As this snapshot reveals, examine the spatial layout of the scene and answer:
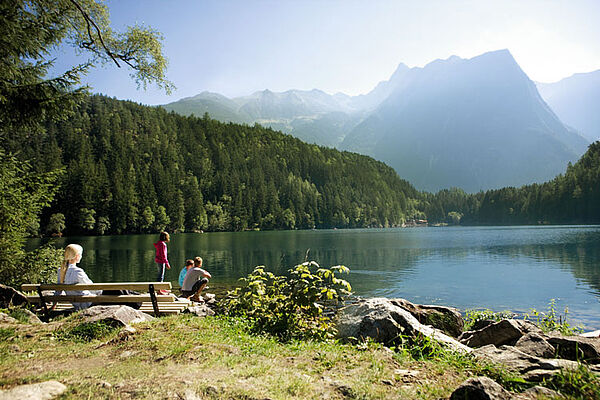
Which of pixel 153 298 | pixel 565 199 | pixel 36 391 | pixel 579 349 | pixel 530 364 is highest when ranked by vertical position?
pixel 565 199

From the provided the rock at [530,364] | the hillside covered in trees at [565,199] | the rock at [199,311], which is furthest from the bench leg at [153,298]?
the hillside covered in trees at [565,199]

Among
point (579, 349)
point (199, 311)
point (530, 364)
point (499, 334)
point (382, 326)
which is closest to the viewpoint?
→ point (530, 364)

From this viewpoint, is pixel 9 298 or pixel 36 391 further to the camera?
pixel 9 298

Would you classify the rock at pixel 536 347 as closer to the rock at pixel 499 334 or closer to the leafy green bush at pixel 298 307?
the rock at pixel 499 334

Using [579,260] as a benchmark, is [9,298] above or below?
above

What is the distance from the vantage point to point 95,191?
110m

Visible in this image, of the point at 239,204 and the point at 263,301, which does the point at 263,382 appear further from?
the point at 239,204

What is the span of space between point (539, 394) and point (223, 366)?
4.42m

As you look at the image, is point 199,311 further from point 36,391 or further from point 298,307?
point 36,391

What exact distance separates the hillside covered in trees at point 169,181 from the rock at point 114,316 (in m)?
102

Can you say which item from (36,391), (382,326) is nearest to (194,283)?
(382,326)

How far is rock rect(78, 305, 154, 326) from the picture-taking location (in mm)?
7652

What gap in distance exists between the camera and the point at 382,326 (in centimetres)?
791

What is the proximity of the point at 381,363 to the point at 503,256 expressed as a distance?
4279cm
